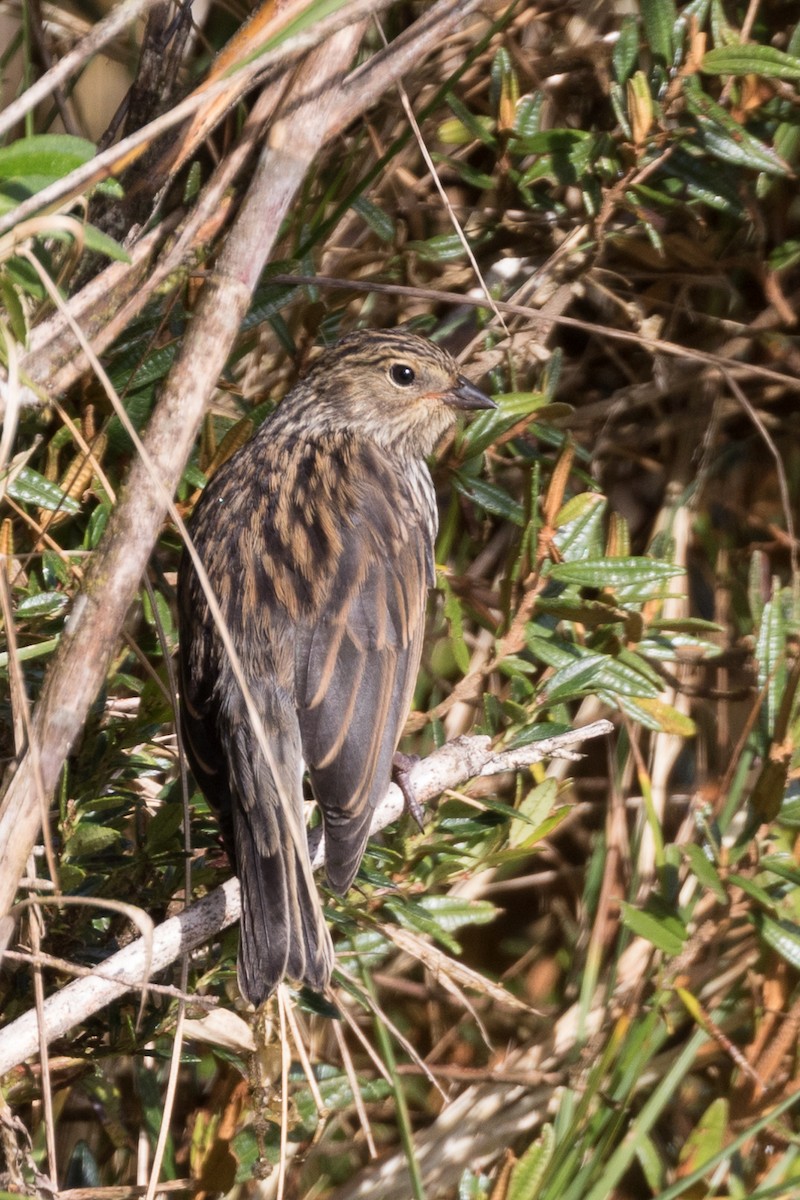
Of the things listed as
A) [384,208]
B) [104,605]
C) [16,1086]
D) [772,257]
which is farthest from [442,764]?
[772,257]

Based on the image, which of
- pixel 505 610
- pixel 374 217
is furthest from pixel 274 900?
pixel 374 217

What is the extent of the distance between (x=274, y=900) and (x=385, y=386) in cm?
149

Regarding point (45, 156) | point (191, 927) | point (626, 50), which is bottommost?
point (191, 927)

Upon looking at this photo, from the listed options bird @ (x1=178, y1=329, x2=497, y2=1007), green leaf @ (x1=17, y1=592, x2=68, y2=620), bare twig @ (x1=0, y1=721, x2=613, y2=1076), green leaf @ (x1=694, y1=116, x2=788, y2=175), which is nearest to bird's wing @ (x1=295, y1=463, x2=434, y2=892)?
bird @ (x1=178, y1=329, x2=497, y2=1007)

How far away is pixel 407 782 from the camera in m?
2.70

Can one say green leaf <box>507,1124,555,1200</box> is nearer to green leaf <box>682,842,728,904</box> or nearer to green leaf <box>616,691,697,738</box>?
green leaf <box>682,842,728,904</box>

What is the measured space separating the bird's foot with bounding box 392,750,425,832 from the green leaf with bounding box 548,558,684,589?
1.65 feet

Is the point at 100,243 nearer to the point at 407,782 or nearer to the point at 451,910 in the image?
the point at 407,782

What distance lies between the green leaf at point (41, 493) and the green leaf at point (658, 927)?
1.48 metres

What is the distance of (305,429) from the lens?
3.36 m

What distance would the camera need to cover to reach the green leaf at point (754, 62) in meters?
3.09

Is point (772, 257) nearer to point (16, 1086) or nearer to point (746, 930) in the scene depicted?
point (746, 930)

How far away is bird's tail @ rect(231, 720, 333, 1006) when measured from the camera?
2367 mm

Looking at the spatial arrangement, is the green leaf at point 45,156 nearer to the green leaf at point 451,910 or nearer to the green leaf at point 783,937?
the green leaf at point 451,910
